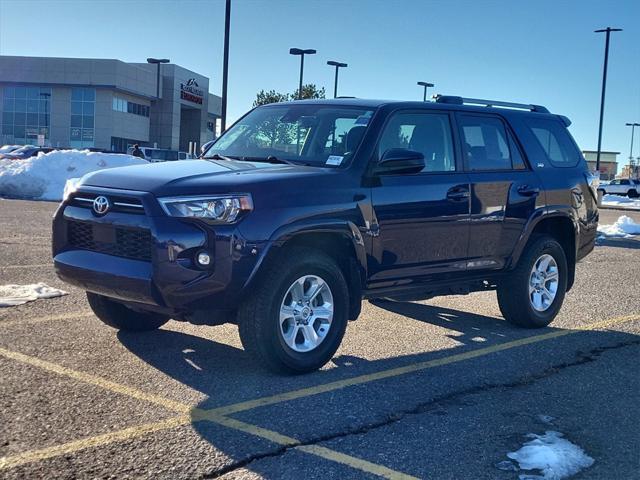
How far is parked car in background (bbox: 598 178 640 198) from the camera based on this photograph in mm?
54156

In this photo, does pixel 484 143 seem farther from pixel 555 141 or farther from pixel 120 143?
pixel 120 143

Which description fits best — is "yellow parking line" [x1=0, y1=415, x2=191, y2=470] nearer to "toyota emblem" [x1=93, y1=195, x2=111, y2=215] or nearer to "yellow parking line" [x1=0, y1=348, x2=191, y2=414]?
"yellow parking line" [x1=0, y1=348, x2=191, y2=414]

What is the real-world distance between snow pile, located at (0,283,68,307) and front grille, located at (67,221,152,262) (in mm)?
2155

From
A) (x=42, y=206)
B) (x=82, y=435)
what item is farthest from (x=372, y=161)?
(x=42, y=206)

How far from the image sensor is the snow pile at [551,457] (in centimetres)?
383

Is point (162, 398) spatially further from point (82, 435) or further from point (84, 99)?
point (84, 99)

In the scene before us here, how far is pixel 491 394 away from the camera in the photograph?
16.8ft

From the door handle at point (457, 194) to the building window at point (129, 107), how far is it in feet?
225

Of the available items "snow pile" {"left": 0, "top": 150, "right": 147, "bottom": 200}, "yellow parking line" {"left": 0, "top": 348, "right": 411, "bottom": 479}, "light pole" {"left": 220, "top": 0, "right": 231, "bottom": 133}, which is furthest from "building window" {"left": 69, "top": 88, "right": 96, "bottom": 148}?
"yellow parking line" {"left": 0, "top": 348, "right": 411, "bottom": 479}

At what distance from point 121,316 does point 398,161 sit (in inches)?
101

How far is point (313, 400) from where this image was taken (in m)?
4.79

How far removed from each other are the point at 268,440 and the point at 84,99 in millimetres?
71706

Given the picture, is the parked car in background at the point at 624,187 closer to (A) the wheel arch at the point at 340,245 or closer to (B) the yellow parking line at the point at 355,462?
(A) the wheel arch at the point at 340,245

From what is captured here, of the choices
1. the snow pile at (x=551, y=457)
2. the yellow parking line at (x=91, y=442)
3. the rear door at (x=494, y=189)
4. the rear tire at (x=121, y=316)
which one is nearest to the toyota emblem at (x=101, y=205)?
the rear tire at (x=121, y=316)
